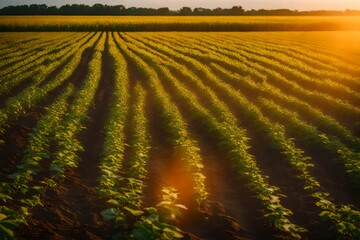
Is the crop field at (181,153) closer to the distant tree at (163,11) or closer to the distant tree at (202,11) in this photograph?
the distant tree at (202,11)

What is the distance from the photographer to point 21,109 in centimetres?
1341

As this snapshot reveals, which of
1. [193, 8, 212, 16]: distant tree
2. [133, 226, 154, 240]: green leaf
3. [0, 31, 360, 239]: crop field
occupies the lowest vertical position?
[0, 31, 360, 239]: crop field

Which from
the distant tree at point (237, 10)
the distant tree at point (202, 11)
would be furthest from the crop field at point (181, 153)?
the distant tree at point (237, 10)

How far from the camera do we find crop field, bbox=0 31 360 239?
6.41m

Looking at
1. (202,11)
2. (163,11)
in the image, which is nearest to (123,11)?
(163,11)

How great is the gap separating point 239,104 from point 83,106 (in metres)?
6.86

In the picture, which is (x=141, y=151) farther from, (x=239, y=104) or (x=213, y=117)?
(x=239, y=104)

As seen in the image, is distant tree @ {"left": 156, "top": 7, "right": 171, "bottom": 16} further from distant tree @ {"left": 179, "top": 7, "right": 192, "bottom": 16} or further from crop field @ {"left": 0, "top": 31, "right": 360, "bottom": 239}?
crop field @ {"left": 0, "top": 31, "right": 360, "bottom": 239}

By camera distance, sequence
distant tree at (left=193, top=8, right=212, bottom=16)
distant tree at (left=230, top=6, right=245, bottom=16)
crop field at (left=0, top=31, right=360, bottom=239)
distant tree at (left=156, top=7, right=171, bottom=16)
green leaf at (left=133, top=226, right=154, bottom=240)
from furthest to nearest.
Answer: distant tree at (left=230, top=6, right=245, bottom=16)
distant tree at (left=156, top=7, right=171, bottom=16)
distant tree at (left=193, top=8, right=212, bottom=16)
crop field at (left=0, top=31, right=360, bottom=239)
green leaf at (left=133, top=226, right=154, bottom=240)

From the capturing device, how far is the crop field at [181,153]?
641cm

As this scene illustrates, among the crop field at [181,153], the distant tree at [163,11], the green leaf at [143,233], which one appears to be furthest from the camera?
the distant tree at [163,11]

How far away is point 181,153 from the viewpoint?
999cm

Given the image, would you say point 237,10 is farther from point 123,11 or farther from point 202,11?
point 123,11

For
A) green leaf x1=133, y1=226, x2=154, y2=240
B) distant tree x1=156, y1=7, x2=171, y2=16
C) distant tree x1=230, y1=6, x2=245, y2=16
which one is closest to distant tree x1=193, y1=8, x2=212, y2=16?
distant tree x1=230, y1=6, x2=245, y2=16
